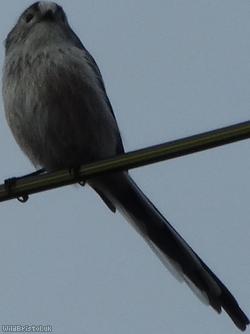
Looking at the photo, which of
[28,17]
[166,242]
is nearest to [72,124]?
[166,242]

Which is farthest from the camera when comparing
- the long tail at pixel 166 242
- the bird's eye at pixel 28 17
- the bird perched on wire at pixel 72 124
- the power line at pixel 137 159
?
the bird's eye at pixel 28 17

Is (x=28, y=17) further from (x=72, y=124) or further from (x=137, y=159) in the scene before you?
(x=137, y=159)

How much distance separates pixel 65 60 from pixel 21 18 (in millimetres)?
1146

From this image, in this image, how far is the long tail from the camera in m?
5.87

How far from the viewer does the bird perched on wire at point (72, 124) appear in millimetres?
6398

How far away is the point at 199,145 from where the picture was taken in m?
4.21

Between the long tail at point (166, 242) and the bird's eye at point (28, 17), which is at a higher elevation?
the bird's eye at point (28, 17)

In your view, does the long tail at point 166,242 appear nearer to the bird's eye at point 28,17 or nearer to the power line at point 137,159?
the power line at point 137,159

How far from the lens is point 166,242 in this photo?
6301mm

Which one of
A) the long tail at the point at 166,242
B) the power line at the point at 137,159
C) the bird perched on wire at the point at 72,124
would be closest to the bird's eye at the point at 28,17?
the bird perched on wire at the point at 72,124

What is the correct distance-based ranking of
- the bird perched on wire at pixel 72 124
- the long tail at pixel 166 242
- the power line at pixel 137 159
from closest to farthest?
the power line at pixel 137 159, the long tail at pixel 166 242, the bird perched on wire at pixel 72 124

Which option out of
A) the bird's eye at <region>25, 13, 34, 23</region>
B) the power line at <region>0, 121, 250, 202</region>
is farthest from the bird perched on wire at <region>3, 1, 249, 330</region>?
the power line at <region>0, 121, 250, 202</region>

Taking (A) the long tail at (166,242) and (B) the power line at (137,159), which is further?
(A) the long tail at (166,242)

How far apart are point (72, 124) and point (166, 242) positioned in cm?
106
